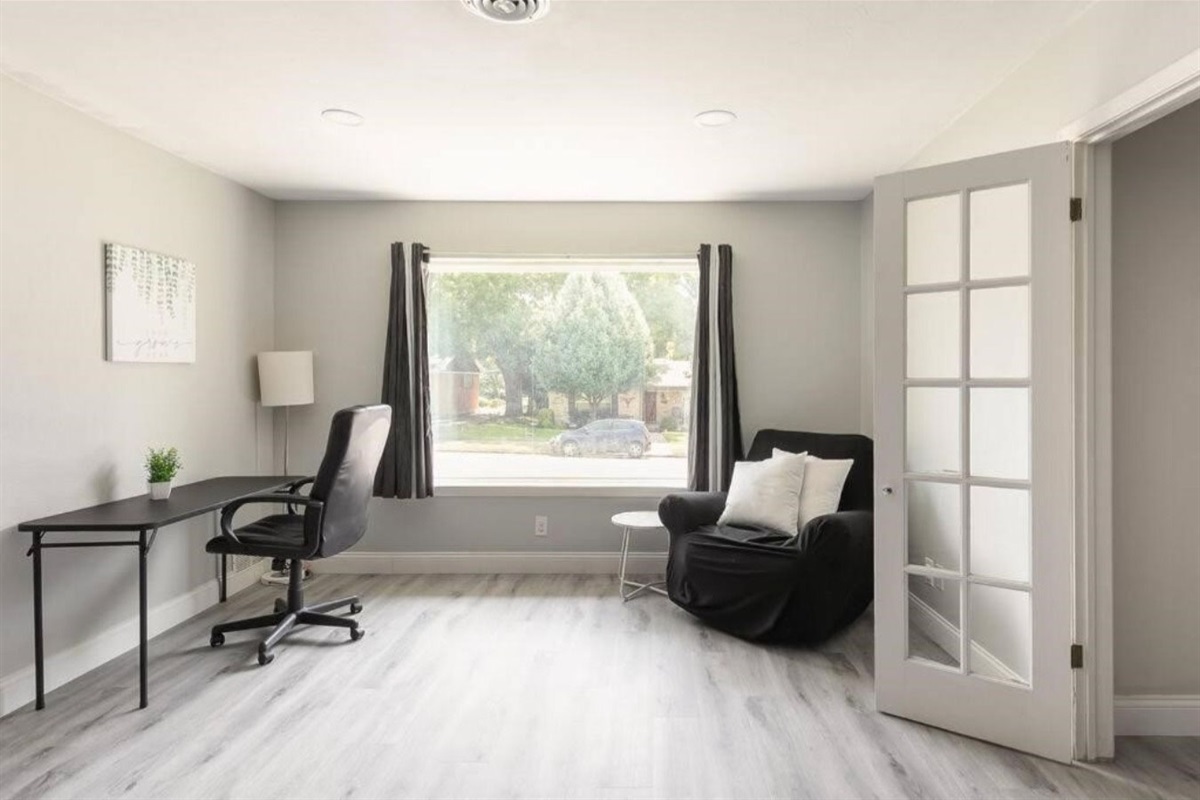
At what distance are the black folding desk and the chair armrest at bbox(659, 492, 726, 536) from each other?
213 centimetres

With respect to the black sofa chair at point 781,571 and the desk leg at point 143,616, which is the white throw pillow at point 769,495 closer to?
the black sofa chair at point 781,571

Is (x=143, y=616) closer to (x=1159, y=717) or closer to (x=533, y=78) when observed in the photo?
(x=533, y=78)

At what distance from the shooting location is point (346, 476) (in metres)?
3.08

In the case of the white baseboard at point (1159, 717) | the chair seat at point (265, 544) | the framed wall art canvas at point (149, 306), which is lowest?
the white baseboard at point (1159, 717)

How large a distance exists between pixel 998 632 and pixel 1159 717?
61 cm

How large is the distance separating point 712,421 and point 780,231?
130 centimetres

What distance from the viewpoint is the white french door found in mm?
2141

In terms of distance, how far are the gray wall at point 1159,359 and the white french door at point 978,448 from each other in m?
0.37

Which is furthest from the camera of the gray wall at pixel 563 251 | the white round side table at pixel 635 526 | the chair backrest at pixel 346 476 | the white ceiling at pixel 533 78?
the gray wall at pixel 563 251

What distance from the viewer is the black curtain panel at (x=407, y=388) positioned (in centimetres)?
418

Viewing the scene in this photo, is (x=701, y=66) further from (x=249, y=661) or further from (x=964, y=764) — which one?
(x=249, y=661)

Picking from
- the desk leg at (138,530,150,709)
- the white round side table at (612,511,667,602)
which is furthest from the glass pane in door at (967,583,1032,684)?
the desk leg at (138,530,150,709)

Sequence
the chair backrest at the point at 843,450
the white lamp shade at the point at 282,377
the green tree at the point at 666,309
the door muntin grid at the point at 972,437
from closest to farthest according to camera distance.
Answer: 1. the door muntin grid at the point at 972,437
2. the chair backrest at the point at 843,450
3. the white lamp shade at the point at 282,377
4. the green tree at the point at 666,309

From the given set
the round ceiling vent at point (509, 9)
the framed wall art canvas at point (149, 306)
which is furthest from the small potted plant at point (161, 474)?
the round ceiling vent at point (509, 9)
